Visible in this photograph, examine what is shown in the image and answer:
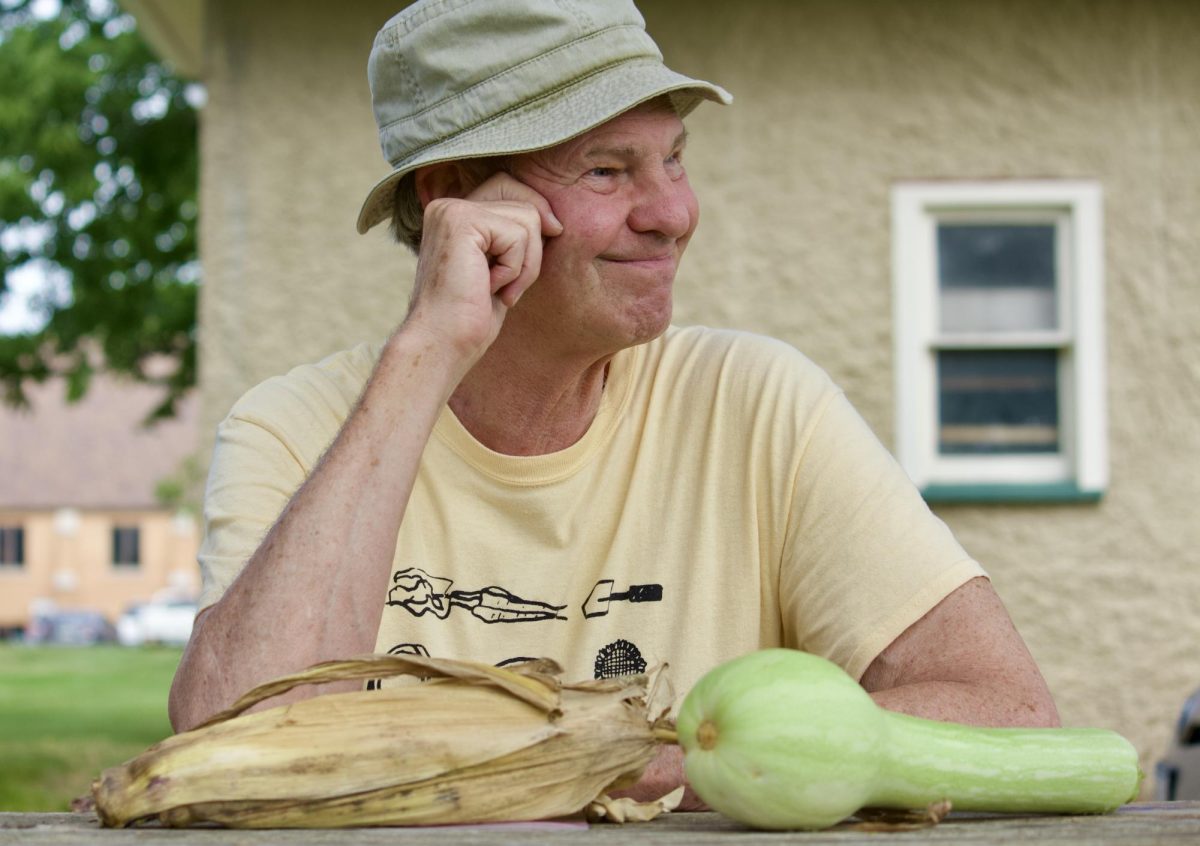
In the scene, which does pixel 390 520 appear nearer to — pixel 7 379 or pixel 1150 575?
pixel 1150 575

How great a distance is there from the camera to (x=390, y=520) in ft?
5.97

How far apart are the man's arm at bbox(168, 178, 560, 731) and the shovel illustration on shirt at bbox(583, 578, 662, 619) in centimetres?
43

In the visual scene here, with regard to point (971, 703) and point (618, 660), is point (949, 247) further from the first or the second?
point (971, 703)

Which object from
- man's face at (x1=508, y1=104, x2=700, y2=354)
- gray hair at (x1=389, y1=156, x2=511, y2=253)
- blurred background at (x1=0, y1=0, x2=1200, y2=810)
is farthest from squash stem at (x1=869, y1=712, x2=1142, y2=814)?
blurred background at (x1=0, y1=0, x2=1200, y2=810)

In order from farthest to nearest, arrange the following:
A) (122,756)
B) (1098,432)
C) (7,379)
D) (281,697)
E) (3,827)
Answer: (7,379) < (122,756) < (1098,432) < (281,697) < (3,827)

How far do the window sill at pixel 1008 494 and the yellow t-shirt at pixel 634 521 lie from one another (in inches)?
191

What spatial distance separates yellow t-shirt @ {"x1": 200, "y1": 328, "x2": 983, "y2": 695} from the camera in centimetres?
215

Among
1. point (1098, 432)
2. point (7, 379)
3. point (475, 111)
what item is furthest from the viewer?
point (7, 379)

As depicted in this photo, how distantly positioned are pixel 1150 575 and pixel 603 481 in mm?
5469

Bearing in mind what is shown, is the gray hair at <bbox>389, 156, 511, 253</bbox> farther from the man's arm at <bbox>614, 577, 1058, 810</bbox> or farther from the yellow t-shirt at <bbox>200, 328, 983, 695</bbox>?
the man's arm at <bbox>614, 577, 1058, 810</bbox>

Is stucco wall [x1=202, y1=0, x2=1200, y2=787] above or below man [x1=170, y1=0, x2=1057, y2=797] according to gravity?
above

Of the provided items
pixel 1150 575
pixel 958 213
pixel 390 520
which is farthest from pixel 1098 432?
pixel 390 520

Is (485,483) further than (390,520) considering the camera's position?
Yes

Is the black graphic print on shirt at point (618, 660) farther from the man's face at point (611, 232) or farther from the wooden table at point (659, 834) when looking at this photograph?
the wooden table at point (659, 834)
